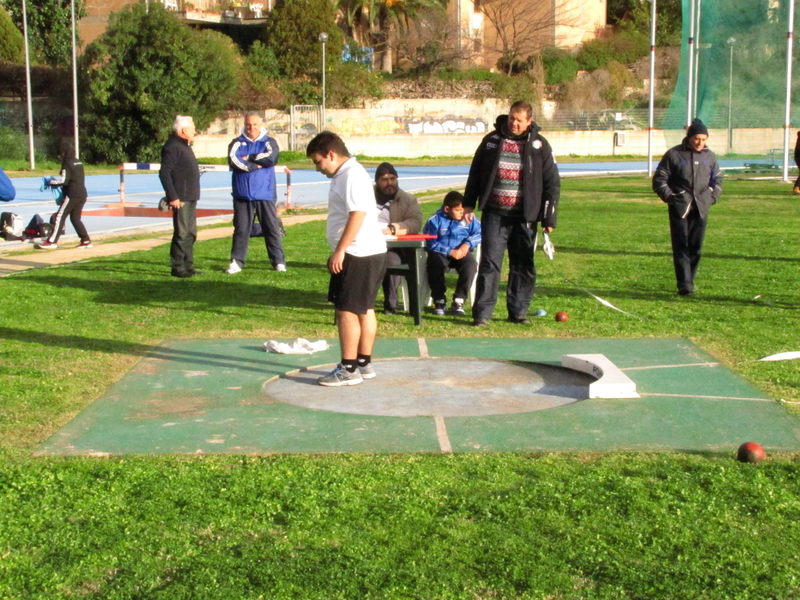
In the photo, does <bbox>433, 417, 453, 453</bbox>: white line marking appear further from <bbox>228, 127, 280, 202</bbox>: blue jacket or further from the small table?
<bbox>228, 127, 280, 202</bbox>: blue jacket

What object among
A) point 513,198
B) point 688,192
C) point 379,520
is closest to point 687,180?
point 688,192

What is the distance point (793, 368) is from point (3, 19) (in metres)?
54.6

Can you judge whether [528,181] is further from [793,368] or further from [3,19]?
[3,19]

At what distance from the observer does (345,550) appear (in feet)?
12.5

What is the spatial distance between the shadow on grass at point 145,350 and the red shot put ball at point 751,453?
3439mm

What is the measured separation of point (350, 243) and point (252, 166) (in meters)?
5.38

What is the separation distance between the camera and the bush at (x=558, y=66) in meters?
66.9

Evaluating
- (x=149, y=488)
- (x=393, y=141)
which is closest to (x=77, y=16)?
(x=393, y=141)

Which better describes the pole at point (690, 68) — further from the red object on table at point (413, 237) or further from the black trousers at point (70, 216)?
the red object on table at point (413, 237)

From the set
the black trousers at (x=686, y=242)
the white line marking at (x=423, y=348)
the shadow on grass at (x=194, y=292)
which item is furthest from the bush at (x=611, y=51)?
the white line marking at (x=423, y=348)

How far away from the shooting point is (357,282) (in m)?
6.40

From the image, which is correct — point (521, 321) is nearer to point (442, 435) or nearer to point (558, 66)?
point (442, 435)

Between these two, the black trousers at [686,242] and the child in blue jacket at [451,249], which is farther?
the black trousers at [686,242]

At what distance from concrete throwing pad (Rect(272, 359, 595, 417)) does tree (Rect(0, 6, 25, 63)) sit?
51856 mm
